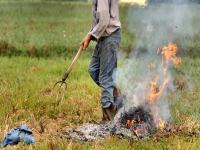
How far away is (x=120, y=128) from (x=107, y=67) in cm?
90

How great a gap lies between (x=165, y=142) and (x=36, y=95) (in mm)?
3305

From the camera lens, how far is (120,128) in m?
7.16

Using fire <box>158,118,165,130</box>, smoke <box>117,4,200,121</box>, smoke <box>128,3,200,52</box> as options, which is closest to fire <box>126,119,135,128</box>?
smoke <box>117,4,200,121</box>

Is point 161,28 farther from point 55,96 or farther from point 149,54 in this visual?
point 55,96

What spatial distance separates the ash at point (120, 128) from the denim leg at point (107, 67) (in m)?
0.30

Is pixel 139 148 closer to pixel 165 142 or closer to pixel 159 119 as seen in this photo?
pixel 165 142

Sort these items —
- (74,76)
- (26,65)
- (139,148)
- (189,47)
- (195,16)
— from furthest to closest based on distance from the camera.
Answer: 1. (195,16)
2. (189,47)
3. (26,65)
4. (74,76)
5. (139,148)

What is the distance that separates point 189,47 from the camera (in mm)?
15789

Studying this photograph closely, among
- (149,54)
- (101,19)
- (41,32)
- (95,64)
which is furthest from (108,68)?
(41,32)

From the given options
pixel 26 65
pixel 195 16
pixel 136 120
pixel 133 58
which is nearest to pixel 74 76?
pixel 26 65

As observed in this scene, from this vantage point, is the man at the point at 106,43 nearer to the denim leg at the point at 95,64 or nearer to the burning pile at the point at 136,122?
the denim leg at the point at 95,64

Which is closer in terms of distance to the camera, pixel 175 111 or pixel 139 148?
pixel 139 148

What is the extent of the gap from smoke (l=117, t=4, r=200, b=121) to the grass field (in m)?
0.45

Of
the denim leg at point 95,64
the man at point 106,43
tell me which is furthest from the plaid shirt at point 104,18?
the denim leg at point 95,64
